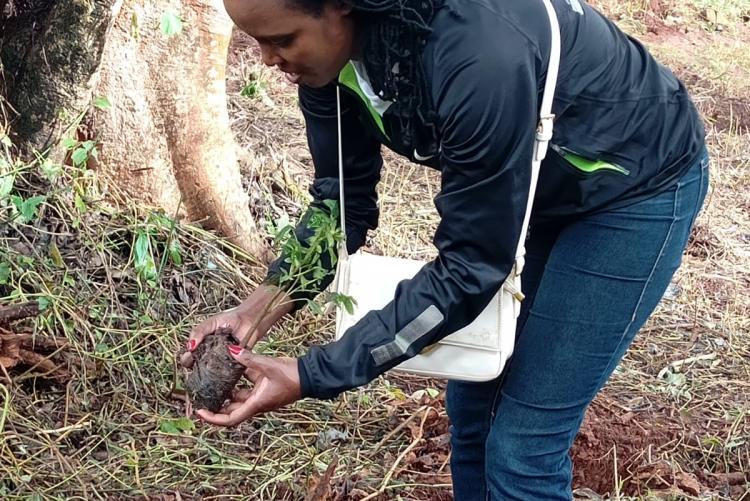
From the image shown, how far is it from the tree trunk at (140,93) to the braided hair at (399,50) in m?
1.90

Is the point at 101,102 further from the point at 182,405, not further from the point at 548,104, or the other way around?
the point at 548,104

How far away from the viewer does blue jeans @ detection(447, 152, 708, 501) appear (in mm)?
1970

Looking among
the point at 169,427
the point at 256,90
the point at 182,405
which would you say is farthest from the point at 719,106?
the point at 169,427

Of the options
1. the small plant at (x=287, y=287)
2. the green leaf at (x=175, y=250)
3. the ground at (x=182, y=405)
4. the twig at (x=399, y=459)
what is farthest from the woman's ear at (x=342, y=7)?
the green leaf at (x=175, y=250)

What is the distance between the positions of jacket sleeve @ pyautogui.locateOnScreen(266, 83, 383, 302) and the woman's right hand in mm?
40

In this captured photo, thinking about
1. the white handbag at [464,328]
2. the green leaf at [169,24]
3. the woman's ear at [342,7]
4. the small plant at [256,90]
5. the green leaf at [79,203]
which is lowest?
the small plant at [256,90]

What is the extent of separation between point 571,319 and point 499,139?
546mm

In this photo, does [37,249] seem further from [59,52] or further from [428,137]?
[428,137]

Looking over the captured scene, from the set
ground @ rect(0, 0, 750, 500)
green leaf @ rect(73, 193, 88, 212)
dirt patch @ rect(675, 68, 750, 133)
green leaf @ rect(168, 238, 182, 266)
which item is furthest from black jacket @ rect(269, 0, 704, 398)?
dirt patch @ rect(675, 68, 750, 133)

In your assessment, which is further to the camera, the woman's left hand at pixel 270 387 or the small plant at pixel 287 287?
the small plant at pixel 287 287

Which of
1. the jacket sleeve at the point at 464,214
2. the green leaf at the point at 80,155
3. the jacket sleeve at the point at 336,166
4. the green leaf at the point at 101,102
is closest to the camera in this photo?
the jacket sleeve at the point at 464,214

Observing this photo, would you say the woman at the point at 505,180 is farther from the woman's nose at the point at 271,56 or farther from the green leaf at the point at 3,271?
the green leaf at the point at 3,271

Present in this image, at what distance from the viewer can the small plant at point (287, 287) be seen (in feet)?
7.07

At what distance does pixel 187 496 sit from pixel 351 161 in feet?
3.98
